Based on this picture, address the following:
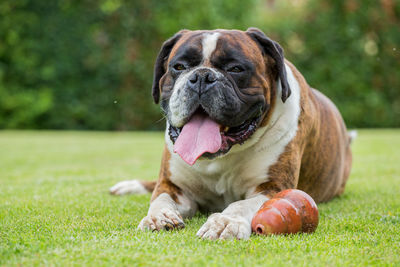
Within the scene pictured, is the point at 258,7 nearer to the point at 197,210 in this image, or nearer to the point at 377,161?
the point at 377,161

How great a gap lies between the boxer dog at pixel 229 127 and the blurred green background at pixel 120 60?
549 inches

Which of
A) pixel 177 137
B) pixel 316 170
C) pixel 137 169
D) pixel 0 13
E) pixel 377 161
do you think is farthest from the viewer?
pixel 0 13

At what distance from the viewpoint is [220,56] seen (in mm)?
3262

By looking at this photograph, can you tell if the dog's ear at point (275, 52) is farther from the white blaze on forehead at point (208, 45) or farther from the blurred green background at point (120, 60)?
the blurred green background at point (120, 60)

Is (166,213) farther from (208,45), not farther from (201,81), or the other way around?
(208,45)

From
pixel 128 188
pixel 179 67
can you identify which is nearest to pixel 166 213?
pixel 179 67

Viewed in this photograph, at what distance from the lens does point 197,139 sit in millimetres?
3082

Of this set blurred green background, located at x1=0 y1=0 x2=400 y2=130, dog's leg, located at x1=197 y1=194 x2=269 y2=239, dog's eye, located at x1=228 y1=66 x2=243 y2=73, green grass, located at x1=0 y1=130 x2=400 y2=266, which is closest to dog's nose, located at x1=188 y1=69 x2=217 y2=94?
dog's eye, located at x1=228 y1=66 x2=243 y2=73

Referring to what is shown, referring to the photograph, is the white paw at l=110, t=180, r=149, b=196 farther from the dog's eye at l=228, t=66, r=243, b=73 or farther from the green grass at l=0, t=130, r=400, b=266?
the dog's eye at l=228, t=66, r=243, b=73

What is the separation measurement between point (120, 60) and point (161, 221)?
49.9 ft

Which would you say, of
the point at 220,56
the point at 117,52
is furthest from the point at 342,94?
the point at 220,56

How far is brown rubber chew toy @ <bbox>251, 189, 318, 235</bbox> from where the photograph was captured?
2.65 meters

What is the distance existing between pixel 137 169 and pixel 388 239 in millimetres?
4621

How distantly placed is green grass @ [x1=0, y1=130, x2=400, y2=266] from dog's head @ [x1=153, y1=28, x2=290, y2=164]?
612mm
